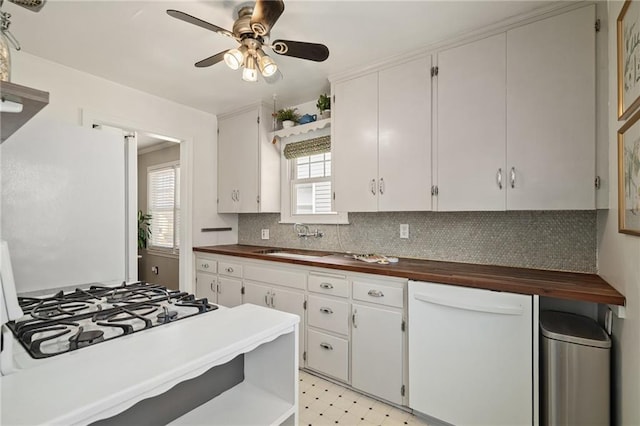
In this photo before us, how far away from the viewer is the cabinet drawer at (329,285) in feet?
7.24

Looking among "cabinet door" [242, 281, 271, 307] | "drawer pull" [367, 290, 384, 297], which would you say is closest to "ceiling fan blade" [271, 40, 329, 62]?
"drawer pull" [367, 290, 384, 297]

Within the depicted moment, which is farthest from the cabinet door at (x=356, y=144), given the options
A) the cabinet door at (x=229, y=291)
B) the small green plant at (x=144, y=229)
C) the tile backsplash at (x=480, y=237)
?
the small green plant at (x=144, y=229)

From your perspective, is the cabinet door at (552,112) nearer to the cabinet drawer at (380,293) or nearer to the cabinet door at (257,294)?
the cabinet drawer at (380,293)

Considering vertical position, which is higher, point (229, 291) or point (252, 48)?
point (252, 48)

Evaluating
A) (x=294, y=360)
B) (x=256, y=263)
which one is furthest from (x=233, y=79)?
(x=294, y=360)

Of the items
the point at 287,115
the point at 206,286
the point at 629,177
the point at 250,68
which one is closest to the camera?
the point at 629,177

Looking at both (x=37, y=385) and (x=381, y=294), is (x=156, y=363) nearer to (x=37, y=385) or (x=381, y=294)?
(x=37, y=385)

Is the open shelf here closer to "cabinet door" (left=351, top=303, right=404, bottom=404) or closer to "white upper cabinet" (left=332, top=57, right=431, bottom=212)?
"cabinet door" (left=351, top=303, right=404, bottom=404)

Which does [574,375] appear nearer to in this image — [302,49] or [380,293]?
[380,293]

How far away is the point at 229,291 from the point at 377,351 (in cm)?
160

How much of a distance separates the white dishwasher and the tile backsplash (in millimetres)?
640

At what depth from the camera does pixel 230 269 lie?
9.85ft

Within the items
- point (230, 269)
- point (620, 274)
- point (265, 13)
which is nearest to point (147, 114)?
point (230, 269)

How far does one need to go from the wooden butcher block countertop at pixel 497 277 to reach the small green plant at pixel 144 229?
11.2ft
